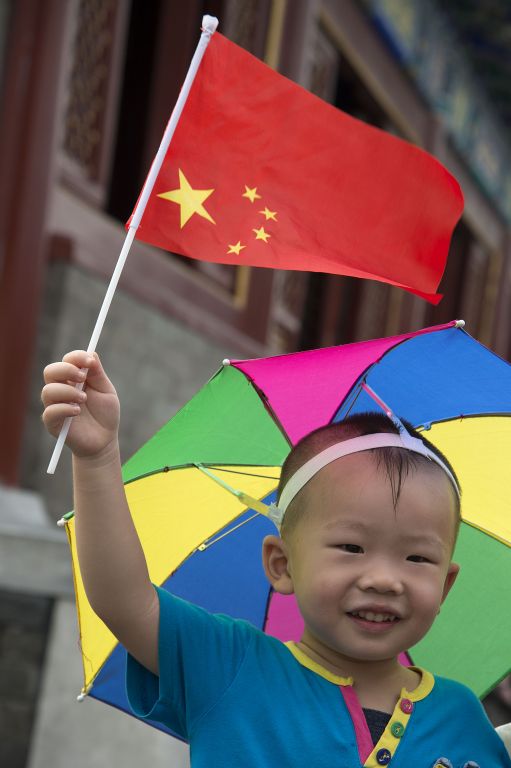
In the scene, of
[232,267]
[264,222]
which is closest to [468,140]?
[232,267]

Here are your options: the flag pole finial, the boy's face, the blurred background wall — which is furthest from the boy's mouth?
the blurred background wall

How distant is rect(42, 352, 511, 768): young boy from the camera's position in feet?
6.89

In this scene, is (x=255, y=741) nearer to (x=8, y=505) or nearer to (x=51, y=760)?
(x=51, y=760)

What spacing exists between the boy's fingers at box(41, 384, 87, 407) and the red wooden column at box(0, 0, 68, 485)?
11.6 feet

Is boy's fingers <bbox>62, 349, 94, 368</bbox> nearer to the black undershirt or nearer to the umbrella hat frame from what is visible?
the umbrella hat frame

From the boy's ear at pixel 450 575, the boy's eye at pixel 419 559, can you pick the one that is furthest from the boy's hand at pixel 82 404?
the boy's ear at pixel 450 575

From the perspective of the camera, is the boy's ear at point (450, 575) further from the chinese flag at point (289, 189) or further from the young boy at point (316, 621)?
the chinese flag at point (289, 189)

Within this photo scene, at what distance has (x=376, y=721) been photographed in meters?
2.18

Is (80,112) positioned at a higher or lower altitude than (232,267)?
higher

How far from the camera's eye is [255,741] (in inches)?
82.9

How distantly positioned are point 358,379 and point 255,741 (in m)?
0.68

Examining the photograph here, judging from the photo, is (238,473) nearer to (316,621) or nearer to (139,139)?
(316,621)

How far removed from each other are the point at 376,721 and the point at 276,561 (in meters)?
0.31

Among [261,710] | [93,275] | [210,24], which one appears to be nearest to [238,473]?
[261,710]
